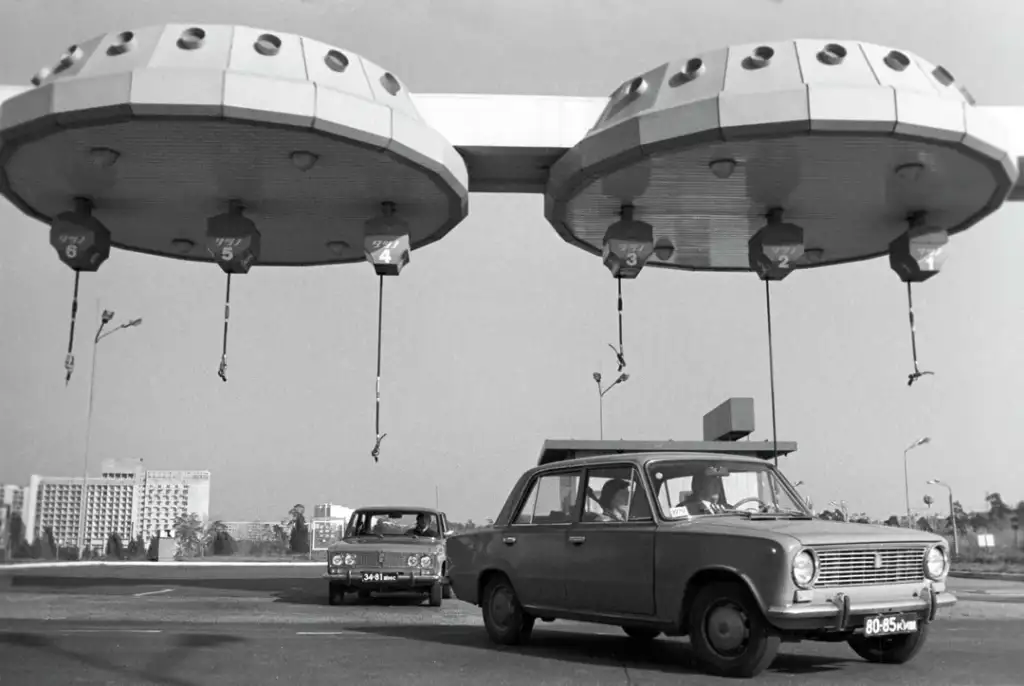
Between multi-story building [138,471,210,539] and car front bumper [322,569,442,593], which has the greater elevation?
multi-story building [138,471,210,539]

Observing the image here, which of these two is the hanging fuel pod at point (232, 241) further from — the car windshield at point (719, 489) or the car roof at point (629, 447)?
the car roof at point (629, 447)

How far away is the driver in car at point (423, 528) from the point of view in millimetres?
16688

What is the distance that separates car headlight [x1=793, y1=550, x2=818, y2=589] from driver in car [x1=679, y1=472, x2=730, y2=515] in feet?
4.25

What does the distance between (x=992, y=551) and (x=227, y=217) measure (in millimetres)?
52698

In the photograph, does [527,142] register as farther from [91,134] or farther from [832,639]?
[832,639]

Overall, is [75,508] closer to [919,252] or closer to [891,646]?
[919,252]

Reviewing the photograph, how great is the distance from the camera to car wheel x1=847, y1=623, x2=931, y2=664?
7.83m

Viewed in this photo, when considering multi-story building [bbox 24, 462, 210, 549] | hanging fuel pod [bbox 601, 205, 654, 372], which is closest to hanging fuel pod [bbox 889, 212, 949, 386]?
hanging fuel pod [bbox 601, 205, 654, 372]

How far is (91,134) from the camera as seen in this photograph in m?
12.2

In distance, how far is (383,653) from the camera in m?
8.89

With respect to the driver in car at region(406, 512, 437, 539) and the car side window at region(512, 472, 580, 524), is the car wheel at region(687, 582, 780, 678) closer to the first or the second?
the car side window at region(512, 472, 580, 524)

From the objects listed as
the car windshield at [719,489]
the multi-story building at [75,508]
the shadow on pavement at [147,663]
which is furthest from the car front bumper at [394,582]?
the multi-story building at [75,508]

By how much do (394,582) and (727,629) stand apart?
9.30 meters

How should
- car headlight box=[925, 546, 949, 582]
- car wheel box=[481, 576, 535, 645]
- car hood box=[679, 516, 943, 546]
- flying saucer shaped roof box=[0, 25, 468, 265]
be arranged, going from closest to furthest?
car hood box=[679, 516, 943, 546] → car headlight box=[925, 546, 949, 582] → car wheel box=[481, 576, 535, 645] → flying saucer shaped roof box=[0, 25, 468, 265]
